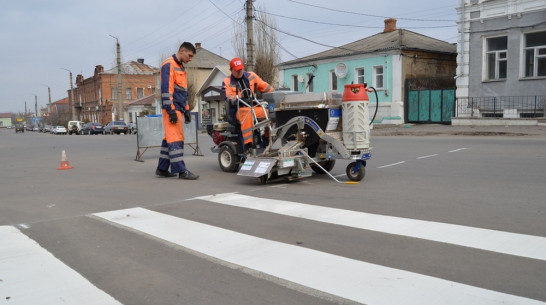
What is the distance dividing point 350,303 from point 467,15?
78.7ft

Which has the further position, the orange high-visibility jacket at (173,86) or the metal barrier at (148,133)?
the metal barrier at (148,133)

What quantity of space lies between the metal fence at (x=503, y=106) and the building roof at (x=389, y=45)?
549 cm

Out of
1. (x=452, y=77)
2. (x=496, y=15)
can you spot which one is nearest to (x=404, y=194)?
(x=496, y=15)

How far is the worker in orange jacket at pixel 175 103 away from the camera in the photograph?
28.3 feet

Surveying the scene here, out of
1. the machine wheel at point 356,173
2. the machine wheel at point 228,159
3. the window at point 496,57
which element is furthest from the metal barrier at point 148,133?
the window at point 496,57

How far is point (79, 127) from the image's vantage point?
56.7m

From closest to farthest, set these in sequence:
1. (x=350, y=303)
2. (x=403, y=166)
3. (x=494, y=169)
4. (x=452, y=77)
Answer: (x=350, y=303) → (x=494, y=169) → (x=403, y=166) → (x=452, y=77)

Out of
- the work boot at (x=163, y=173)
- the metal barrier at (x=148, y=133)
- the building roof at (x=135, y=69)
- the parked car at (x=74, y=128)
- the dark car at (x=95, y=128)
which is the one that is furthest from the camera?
the building roof at (x=135, y=69)

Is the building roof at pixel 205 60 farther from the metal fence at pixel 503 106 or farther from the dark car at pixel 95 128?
the metal fence at pixel 503 106

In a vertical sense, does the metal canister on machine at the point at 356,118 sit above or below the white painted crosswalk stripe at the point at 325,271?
above

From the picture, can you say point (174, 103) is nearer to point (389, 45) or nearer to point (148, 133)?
point (148, 133)

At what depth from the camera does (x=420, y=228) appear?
4.82 m

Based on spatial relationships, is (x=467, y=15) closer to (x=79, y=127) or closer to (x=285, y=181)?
(x=285, y=181)

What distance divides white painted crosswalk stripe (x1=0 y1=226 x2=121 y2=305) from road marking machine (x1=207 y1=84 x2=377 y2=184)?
3800 mm
